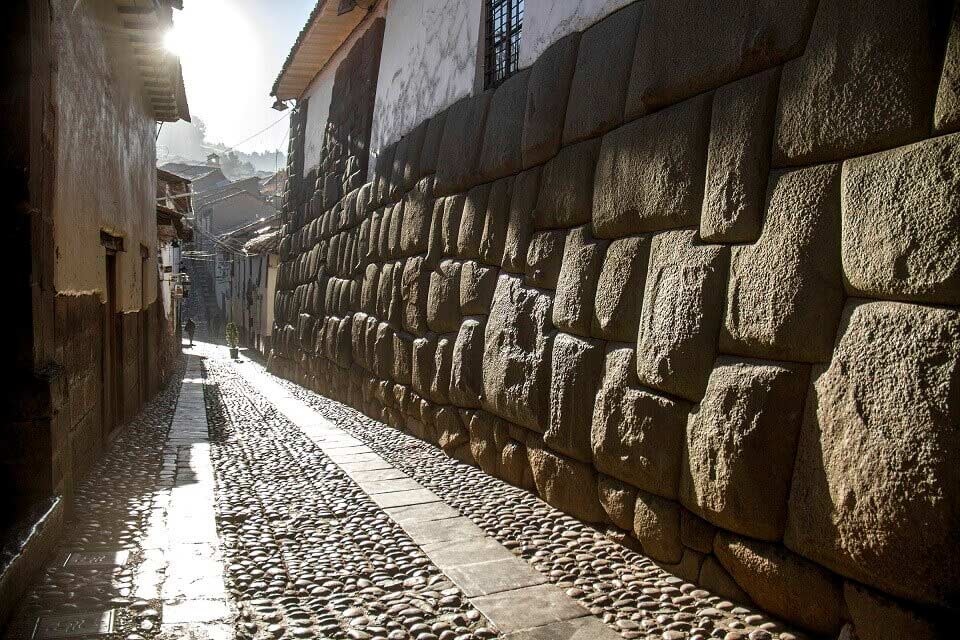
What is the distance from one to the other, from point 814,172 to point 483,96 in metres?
3.40

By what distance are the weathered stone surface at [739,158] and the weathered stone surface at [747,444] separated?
0.54 m

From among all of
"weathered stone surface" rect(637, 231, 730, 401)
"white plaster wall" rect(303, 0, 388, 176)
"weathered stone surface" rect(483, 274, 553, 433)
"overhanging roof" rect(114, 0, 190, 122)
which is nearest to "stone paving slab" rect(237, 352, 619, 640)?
"weathered stone surface" rect(483, 274, 553, 433)

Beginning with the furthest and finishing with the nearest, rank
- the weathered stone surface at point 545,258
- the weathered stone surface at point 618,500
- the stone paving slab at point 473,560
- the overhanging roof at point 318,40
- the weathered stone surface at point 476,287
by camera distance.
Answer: the overhanging roof at point 318,40 < the weathered stone surface at point 476,287 < the weathered stone surface at point 545,258 < the weathered stone surface at point 618,500 < the stone paving slab at point 473,560

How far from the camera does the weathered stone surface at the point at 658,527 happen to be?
286 cm

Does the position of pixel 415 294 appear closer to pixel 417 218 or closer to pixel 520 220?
pixel 417 218

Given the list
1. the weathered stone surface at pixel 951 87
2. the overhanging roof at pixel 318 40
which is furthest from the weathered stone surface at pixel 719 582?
the overhanging roof at pixel 318 40

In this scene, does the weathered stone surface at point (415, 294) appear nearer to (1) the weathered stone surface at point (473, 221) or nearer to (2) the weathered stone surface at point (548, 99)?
(1) the weathered stone surface at point (473, 221)

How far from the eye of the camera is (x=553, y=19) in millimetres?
4348

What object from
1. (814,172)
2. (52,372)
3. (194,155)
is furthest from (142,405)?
(194,155)

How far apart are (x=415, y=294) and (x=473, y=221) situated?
120 cm

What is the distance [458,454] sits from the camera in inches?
202

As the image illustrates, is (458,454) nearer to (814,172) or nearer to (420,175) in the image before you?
(420,175)

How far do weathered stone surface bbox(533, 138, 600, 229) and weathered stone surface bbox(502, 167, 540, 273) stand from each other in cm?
9

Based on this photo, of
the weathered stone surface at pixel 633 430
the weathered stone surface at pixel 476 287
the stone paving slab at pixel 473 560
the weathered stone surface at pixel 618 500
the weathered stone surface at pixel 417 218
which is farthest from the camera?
the weathered stone surface at pixel 417 218
